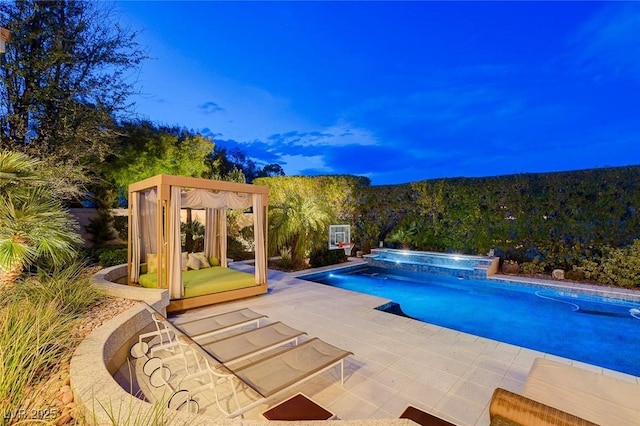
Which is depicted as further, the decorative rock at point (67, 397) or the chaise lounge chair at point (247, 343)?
the chaise lounge chair at point (247, 343)

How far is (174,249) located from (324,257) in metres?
6.06

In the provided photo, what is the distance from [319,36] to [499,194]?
59.1 feet

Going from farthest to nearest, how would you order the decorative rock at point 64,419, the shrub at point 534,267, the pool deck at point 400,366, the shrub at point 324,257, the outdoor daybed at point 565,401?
the shrub at point 324,257 → the shrub at point 534,267 → the pool deck at point 400,366 → the decorative rock at point 64,419 → the outdoor daybed at point 565,401

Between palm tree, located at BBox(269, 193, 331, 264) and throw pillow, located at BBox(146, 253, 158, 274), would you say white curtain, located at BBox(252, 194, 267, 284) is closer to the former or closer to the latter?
throw pillow, located at BBox(146, 253, 158, 274)

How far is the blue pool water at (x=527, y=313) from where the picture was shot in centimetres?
512

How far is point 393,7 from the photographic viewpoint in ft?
54.2

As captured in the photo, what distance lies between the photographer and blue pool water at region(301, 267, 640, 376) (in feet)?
16.8

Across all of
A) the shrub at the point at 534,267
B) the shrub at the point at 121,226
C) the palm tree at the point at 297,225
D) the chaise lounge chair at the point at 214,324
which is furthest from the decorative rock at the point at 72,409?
the shrub at the point at 121,226

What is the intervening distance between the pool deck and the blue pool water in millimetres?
1382

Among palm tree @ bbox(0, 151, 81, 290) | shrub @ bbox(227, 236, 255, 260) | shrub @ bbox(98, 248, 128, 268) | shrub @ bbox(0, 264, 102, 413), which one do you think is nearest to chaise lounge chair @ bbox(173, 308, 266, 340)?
shrub @ bbox(0, 264, 102, 413)

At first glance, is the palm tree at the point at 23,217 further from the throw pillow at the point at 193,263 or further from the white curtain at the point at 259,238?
the throw pillow at the point at 193,263

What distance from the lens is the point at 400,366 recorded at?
3826mm

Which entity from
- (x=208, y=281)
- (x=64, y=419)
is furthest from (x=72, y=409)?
(x=208, y=281)

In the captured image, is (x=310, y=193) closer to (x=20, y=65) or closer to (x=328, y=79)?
(x=20, y=65)
